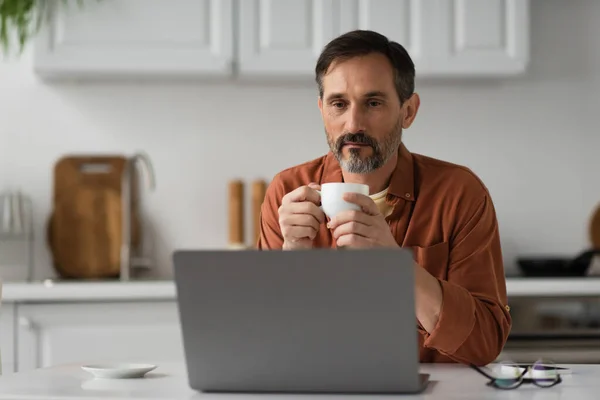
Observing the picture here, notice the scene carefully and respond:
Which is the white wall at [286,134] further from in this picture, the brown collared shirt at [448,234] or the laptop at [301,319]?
the laptop at [301,319]

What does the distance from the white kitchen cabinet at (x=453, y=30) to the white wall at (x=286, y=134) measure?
0.35 m

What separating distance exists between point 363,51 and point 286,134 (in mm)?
1731

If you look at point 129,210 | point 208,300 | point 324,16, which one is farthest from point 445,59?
point 208,300

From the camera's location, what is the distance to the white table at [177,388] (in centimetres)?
122

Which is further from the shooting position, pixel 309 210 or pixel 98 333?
pixel 98 333

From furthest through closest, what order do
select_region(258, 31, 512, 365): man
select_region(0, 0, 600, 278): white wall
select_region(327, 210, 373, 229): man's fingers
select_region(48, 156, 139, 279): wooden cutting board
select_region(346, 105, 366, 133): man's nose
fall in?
select_region(0, 0, 600, 278): white wall < select_region(48, 156, 139, 279): wooden cutting board < select_region(346, 105, 366, 133): man's nose < select_region(258, 31, 512, 365): man < select_region(327, 210, 373, 229): man's fingers

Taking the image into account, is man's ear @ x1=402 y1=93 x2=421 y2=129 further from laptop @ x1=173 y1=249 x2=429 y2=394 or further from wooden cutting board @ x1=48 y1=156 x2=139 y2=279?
wooden cutting board @ x1=48 y1=156 x2=139 y2=279

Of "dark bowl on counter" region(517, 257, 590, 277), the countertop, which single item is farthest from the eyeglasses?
"dark bowl on counter" region(517, 257, 590, 277)

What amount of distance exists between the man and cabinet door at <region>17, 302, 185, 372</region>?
41.3 inches

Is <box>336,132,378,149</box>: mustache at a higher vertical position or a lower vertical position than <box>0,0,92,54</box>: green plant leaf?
lower

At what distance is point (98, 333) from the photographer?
10.2 ft

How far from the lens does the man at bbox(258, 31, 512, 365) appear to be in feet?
6.26

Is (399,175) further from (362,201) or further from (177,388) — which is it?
(177,388)

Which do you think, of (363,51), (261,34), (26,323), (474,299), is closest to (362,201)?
(474,299)
